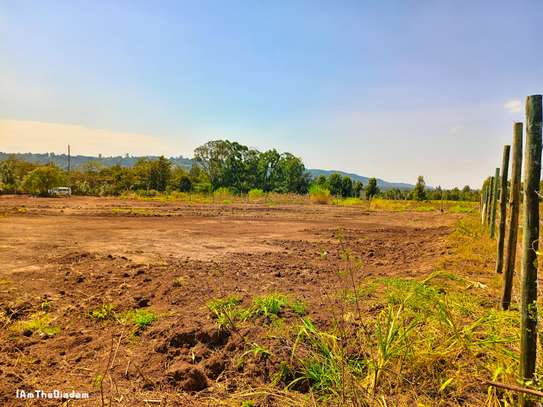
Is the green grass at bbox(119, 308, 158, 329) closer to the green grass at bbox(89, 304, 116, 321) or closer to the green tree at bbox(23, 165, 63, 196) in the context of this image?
the green grass at bbox(89, 304, 116, 321)

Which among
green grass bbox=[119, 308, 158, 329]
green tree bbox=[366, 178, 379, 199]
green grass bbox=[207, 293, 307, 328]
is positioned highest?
green tree bbox=[366, 178, 379, 199]

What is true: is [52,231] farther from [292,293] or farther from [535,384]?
[535,384]

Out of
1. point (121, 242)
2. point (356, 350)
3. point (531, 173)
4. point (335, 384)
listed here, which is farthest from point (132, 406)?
point (121, 242)

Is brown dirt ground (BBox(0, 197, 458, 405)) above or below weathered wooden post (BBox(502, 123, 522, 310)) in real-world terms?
below

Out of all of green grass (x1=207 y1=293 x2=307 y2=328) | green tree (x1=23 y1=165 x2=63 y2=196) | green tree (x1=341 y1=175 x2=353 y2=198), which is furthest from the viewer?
green tree (x1=341 y1=175 x2=353 y2=198)

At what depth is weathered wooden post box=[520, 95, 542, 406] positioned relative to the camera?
225 cm

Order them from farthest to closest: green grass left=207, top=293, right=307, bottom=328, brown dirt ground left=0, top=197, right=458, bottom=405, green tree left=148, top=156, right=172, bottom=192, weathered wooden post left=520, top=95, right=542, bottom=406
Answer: green tree left=148, top=156, right=172, bottom=192 → green grass left=207, top=293, right=307, bottom=328 → brown dirt ground left=0, top=197, right=458, bottom=405 → weathered wooden post left=520, top=95, right=542, bottom=406

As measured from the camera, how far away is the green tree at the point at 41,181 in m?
32.9

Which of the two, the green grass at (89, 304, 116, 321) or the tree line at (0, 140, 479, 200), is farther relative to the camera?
the tree line at (0, 140, 479, 200)

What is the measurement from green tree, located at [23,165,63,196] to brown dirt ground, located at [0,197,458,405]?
26443mm

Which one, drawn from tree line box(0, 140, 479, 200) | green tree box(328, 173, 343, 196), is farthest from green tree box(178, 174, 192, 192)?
green tree box(328, 173, 343, 196)

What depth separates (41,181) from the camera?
33125 millimetres

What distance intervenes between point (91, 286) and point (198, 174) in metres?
51.6

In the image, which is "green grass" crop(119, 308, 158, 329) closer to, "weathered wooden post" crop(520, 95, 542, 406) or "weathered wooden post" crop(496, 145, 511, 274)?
"weathered wooden post" crop(520, 95, 542, 406)
